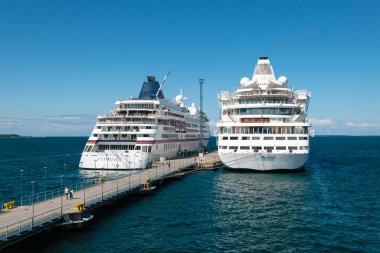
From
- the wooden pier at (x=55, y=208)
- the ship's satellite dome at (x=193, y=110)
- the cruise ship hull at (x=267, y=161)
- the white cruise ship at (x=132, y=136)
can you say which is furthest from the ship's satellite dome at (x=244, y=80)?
the ship's satellite dome at (x=193, y=110)

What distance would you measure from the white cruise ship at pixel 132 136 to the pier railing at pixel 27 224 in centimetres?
3393

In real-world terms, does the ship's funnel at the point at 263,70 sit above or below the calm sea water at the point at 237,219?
above

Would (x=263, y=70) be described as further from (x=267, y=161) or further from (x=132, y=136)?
(x=132, y=136)

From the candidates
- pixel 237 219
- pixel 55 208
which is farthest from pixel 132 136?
pixel 237 219

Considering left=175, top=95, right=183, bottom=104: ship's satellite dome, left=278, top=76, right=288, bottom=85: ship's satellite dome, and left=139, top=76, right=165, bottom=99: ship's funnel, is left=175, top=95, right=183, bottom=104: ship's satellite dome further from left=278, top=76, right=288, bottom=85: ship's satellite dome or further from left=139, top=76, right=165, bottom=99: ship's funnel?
left=278, top=76, right=288, bottom=85: ship's satellite dome

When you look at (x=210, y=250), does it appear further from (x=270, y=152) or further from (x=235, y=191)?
(x=270, y=152)

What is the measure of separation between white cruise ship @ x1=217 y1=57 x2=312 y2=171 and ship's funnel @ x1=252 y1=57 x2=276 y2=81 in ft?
11.8

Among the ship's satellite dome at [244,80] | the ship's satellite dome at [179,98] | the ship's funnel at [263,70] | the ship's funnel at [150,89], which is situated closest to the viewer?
the ship's funnel at [263,70]

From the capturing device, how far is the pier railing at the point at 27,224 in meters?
26.8

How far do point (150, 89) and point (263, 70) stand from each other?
3369 centimetres

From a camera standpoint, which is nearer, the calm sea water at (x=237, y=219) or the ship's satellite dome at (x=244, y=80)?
the calm sea water at (x=237, y=219)

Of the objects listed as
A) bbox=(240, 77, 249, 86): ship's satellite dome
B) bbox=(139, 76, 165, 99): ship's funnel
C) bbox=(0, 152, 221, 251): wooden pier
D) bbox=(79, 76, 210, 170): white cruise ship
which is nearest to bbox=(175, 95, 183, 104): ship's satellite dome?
bbox=(139, 76, 165, 99): ship's funnel

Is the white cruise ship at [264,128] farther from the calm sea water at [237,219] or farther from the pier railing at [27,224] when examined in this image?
the pier railing at [27,224]

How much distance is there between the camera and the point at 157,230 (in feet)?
110
